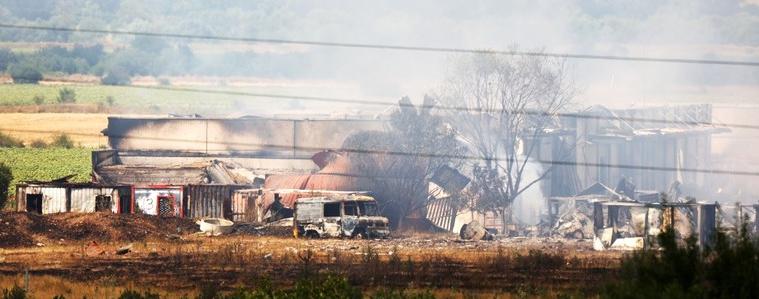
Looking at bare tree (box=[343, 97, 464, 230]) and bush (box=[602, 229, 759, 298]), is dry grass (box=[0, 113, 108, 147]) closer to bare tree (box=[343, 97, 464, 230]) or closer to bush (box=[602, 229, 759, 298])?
bare tree (box=[343, 97, 464, 230])

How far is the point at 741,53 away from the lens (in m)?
114

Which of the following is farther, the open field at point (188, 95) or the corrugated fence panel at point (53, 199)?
the open field at point (188, 95)

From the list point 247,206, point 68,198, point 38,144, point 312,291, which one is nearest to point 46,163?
point 38,144

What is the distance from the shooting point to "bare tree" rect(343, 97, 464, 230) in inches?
2377

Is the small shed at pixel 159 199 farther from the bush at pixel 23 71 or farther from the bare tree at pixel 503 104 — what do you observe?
the bush at pixel 23 71

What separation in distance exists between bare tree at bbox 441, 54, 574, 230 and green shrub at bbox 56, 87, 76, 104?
201ft

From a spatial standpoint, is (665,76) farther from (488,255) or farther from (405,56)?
(488,255)

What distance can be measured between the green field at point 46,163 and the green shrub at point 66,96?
35216 mm

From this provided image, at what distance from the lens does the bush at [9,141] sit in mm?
89750

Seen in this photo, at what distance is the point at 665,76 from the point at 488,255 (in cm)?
7262

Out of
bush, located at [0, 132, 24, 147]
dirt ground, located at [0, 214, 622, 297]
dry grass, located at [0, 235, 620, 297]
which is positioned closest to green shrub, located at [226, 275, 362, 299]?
dry grass, located at [0, 235, 620, 297]

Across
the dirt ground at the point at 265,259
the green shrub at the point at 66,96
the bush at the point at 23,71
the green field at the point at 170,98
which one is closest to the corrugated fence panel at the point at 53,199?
the dirt ground at the point at 265,259

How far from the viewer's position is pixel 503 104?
66.2 metres

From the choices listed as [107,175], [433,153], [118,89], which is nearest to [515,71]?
[433,153]
